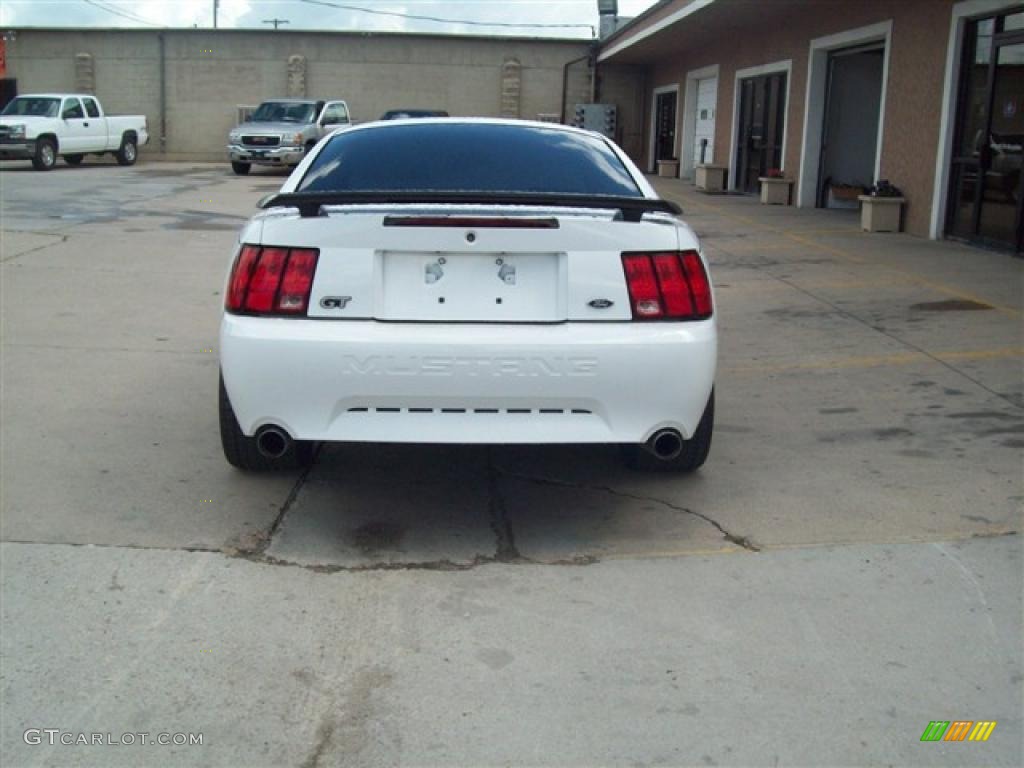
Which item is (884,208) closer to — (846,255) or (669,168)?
(846,255)

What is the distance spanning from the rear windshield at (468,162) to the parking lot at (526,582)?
4.47 ft

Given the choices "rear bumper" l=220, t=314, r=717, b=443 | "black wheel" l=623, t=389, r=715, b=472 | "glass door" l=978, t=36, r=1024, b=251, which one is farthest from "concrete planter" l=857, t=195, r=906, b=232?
"rear bumper" l=220, t=314, r=717, b=443

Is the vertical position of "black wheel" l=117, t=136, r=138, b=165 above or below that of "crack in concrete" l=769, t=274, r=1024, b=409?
above

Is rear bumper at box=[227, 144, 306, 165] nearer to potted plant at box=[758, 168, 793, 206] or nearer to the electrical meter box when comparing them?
the electrical meter box

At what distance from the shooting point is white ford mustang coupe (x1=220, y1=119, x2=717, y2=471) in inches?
159

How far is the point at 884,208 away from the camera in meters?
14.7

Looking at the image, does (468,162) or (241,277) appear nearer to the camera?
(241,277)

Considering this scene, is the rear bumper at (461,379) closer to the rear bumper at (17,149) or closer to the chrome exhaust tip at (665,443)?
the chrome exhaust tip at (665,443)

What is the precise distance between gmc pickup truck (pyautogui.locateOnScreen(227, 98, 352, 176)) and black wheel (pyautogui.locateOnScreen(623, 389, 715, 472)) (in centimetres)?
2391

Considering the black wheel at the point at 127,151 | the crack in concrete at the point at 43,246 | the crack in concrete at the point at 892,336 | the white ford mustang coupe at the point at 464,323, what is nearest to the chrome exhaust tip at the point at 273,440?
the white ford mustang coupe at the point at 464,323

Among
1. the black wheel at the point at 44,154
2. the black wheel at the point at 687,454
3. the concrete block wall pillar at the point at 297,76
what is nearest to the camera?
the black wheel at the point at 687,454

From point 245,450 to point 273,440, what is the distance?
62 cm

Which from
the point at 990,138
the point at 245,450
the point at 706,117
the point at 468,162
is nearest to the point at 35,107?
the point at 706,117

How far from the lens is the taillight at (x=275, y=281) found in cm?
412
